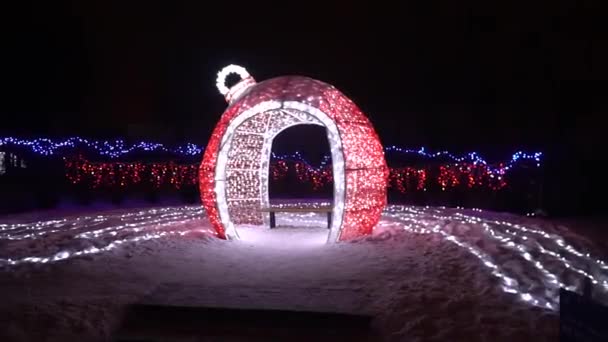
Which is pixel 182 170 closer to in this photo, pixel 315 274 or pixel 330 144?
pixel 330 144

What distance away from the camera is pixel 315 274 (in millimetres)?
7086

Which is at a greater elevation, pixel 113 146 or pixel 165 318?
pixel 113 146

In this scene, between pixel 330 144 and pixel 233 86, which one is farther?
pixel 233 86

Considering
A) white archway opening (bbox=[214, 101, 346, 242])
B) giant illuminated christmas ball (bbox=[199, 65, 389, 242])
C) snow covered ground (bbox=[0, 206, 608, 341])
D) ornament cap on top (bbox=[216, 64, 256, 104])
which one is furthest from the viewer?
white archway opening (bbox=[214, 101, 346, 242])

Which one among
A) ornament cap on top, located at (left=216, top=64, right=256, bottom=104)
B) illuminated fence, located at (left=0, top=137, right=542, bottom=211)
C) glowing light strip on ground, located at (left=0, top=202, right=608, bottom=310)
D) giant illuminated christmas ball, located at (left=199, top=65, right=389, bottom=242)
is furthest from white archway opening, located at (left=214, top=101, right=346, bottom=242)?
illuminated fence, located at (left=0, top=137, right=542, bottom=211)

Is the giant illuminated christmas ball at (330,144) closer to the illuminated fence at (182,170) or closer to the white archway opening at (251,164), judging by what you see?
the white archway opening at (251,164)

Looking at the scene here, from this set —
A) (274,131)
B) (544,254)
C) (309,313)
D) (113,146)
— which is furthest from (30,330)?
(113,146)

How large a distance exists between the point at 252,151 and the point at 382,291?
715 centimetres

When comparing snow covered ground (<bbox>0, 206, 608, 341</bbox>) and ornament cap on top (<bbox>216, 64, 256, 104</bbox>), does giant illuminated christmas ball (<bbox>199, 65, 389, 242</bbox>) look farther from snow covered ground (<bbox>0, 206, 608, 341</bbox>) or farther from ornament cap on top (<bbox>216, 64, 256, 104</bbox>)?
snow covered ground (<bbox>0, 206, 608, 341</bbox>)

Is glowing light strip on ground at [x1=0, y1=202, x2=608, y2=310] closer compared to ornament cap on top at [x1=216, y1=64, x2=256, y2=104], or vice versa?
glowing light strip on ground at [x1=0, y1=202, x2=608, y2=310]

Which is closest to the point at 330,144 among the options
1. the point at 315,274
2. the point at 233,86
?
the point at 233,86

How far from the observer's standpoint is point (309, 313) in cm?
509

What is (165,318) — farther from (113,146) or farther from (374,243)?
(113,146)

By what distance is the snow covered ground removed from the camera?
5.23 m
